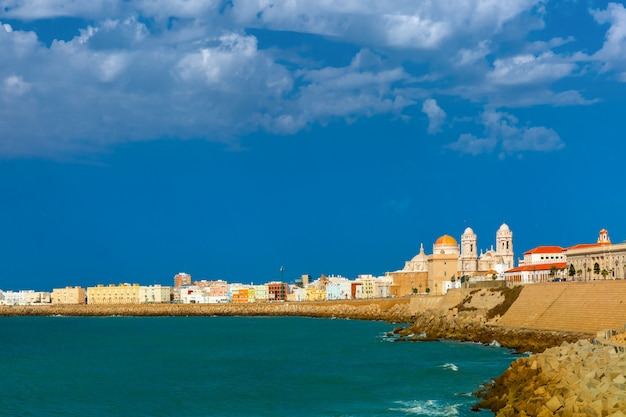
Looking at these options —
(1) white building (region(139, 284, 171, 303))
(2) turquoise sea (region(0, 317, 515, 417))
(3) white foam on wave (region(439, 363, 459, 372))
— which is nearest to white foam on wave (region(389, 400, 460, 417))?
(2) turquoise sea (region(0, 317, 515, 417))

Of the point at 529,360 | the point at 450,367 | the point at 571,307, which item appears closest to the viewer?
the point at 529,360

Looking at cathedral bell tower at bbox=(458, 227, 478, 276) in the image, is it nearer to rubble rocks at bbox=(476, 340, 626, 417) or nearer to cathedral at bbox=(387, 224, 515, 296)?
cathedral at bbox=(387, 224, 515, 296)

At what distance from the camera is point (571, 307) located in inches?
2167

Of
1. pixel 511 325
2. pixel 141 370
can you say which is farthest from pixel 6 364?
pixel 511 325

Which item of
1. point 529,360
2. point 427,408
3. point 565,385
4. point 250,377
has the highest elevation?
point 529,360

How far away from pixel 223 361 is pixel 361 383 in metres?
14.9

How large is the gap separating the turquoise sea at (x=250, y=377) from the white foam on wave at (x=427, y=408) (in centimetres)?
4

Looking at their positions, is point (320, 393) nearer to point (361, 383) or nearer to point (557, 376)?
point (361, 383)

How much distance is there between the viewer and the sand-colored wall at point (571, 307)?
163 ft

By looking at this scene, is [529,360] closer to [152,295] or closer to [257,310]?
[257,310]

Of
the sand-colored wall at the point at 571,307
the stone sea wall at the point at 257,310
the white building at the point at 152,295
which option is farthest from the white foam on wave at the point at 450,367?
the white building at the point at 152,295

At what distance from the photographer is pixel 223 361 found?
50.6m

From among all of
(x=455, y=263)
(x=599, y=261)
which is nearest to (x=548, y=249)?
(x=455, y=263)

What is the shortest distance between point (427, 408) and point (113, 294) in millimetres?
168303
